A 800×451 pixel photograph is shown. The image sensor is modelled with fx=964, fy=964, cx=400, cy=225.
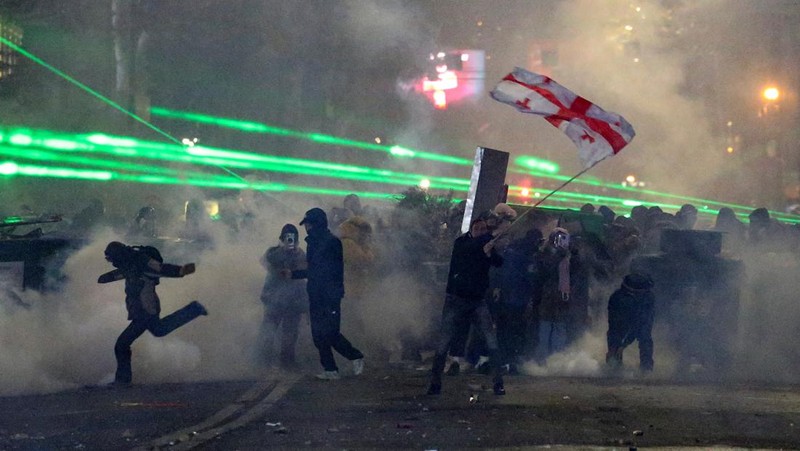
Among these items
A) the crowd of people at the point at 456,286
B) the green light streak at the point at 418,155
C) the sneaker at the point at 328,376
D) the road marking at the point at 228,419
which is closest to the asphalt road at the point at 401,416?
the road marking at the point at 228,419

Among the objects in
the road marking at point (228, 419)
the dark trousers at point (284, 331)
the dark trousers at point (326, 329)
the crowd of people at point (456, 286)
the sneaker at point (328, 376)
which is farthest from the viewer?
the dark trousers at point (284, 331)

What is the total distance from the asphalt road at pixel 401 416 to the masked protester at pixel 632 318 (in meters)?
0.77

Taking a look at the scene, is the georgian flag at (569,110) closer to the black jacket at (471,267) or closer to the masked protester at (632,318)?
the masked protester at (632,318)

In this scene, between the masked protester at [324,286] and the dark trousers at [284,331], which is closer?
the masked protester at [324,286]

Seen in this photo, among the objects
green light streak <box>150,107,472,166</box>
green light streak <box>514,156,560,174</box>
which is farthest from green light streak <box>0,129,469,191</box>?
green light streak <box>514,156,560,174</box>

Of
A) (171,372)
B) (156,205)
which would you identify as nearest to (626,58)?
(156,205)

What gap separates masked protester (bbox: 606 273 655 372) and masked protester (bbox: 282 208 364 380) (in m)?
2.58

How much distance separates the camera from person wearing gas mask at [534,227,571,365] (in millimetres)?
9164

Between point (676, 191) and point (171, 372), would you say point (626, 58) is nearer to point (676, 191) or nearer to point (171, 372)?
point (676, 191)

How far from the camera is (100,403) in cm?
711

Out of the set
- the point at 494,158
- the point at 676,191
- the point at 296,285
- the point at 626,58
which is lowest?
the point at 296,285

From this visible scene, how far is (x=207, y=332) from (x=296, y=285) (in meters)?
1.27

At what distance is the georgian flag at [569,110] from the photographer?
930cm

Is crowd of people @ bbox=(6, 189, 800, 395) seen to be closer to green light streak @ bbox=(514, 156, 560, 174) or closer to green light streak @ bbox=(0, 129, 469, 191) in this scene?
green light streak @ bbox=(0, 129, 469, 191)
